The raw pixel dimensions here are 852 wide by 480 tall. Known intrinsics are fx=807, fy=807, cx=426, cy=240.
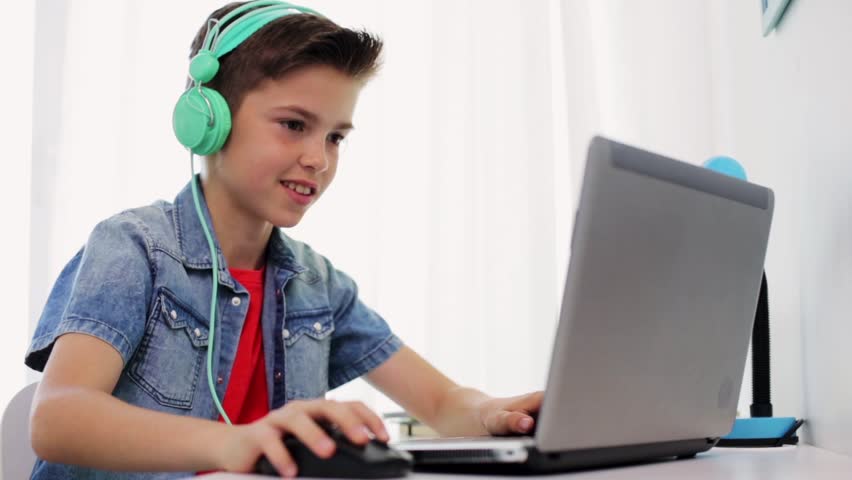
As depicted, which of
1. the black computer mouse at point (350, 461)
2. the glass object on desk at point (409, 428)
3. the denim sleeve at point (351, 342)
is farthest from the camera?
the glass object on desk at point (409, 428)

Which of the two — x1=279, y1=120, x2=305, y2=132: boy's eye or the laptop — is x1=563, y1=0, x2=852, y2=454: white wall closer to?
the laptop

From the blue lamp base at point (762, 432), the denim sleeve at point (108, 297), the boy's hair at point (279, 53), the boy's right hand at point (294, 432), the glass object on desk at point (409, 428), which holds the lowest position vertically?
the glass object on desk at point (409, 428)

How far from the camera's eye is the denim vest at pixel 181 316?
0.91m

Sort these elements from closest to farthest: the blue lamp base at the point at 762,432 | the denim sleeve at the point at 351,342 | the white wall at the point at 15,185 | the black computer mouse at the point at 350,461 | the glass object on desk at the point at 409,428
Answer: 1. the black computer mouse at the point at 350,461
2. the blue lamp base at the point at 762,432
3. the denim sleeve at the point at 351,342
4. the glass object on desk at the point at 409,428
5. the white wall at the point at 15,185

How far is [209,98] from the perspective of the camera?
1.02 meters

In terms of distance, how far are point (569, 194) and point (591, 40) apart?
1.23 ft

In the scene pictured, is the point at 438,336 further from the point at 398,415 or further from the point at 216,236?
the point at 216,236

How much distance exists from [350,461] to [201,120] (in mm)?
618

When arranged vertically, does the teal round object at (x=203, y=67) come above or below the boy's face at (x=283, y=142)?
above

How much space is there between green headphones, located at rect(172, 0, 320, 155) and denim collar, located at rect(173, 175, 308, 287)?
9 centimetres

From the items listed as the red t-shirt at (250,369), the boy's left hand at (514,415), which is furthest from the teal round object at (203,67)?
the boy's left hand at (514,415)

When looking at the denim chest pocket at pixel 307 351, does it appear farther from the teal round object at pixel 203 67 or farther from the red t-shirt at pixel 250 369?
the teal round object at pixel 203 67

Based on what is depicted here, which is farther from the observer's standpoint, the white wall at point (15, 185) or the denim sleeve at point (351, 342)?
the white wall at point (15, 185)

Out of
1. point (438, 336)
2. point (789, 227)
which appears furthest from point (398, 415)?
point (789, 227)
